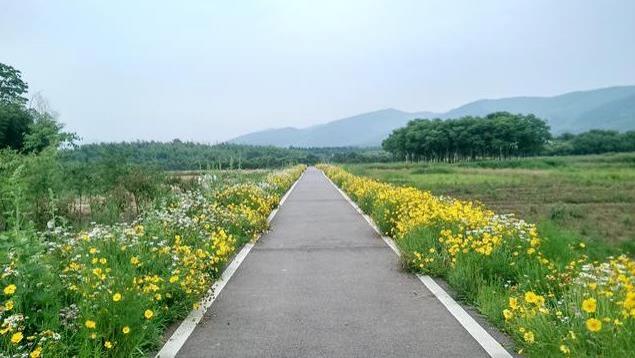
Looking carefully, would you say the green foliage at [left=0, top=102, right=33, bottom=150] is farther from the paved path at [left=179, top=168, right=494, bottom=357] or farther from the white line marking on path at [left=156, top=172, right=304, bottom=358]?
the white line marking on path at [left=156, top=172, right=304, bottom=358]

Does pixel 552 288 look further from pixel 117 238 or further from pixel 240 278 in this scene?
pixel 117 238

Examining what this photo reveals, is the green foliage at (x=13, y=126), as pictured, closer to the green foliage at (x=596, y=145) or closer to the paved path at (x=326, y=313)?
the paved path at (x=326, y=313)

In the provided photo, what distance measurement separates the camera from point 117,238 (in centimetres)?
727

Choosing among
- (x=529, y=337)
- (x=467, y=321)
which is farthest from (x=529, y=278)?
(x=529, y=337)

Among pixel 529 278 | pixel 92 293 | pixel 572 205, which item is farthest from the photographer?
pixel 572 205

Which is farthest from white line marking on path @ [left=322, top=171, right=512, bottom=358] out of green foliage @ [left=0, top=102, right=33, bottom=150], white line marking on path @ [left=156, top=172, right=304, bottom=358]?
green foliage @ [left=0, top=102, right=33, bottom=150]

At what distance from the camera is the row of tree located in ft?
372

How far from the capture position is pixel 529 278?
6352mm

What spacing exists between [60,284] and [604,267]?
501cm

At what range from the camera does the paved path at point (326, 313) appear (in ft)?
15.7

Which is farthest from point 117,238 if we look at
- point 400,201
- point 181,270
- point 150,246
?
point 400,201

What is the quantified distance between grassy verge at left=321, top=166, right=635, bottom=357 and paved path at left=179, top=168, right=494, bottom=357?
0.44 meters

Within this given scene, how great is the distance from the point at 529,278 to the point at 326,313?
241cm

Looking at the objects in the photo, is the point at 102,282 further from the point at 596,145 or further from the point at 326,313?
the point at 596,145
